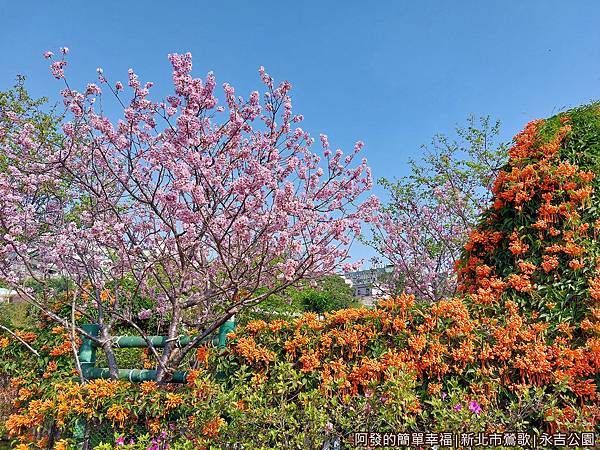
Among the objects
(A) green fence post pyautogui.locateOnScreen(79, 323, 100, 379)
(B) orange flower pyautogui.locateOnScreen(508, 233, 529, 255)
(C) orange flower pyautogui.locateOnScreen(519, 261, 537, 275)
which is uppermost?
(B) orange flower pyautogui.locateOnScreen(508, 233, 529, 255)

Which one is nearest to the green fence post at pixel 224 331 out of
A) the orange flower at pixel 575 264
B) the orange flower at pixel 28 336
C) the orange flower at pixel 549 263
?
the orange flower at pixel 28 336

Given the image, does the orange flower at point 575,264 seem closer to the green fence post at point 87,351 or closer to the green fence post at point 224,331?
the green fence post at point 224,331

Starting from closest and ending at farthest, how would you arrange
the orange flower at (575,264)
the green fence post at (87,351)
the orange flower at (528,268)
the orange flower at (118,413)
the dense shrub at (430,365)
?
1. the dense shrub at (430,365)
2. the orange flower at (118,413)
3. the orange flower at (575,264)
4. the orange flower at (528,268)
5. the green fence post at (87,351)

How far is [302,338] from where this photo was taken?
3.07 meters

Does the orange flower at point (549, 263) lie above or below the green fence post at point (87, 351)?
above

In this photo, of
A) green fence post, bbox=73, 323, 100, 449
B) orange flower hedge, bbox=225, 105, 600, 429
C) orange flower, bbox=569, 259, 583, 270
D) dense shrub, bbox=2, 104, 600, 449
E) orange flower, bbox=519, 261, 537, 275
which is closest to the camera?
dense shrub, bbox=2, 104, 600, 449

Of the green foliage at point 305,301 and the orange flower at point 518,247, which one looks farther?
the green foliage at point 305,301

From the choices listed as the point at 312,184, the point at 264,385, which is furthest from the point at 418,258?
the point at 264,385

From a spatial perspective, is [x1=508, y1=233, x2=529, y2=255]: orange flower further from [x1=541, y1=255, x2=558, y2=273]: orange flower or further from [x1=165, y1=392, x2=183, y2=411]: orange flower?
[x1=165, y1=392, x2=183, y2=411]: orange flower

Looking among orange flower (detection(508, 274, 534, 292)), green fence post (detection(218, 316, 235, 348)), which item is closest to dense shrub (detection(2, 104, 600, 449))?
orange flower (detection(508, 274, 534, 292))

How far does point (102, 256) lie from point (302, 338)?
2335 millimetres

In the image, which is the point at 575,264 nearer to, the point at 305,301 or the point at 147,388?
the point at 147,388

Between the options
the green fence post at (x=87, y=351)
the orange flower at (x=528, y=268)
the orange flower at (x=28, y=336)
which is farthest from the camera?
the orange flower at (x=28, y=336)

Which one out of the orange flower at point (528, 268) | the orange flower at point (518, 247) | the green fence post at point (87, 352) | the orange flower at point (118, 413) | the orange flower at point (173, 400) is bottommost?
the orange flower at point (118, 413)
